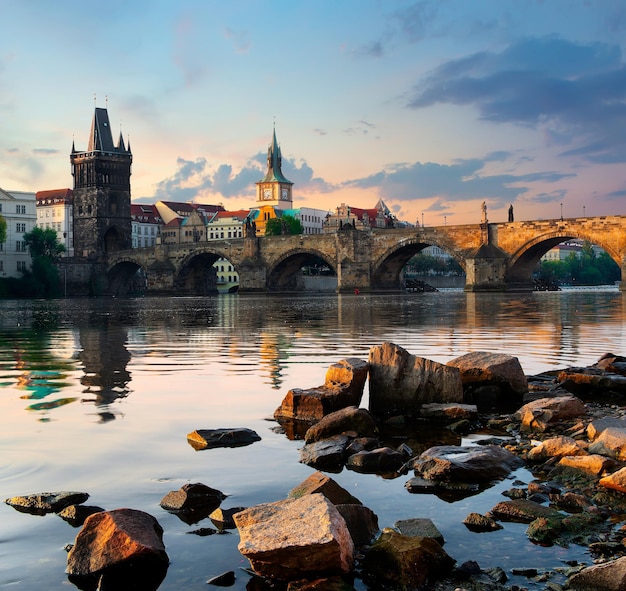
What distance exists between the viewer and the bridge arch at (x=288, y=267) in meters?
72.8

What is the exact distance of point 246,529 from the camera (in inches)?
165

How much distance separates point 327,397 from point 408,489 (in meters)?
2.77

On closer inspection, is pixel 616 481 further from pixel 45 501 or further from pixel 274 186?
pixel 274 186

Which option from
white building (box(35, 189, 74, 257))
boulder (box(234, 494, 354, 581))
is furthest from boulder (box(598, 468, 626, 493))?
white building (box(35, 189, 74, 257))

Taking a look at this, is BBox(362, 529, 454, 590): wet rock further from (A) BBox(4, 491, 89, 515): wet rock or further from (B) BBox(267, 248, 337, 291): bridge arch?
(B) BBox(267, 248, 337, 291): bridge arch

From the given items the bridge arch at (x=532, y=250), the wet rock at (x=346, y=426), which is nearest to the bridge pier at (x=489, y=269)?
the bridge arch at (x=532, y=250)

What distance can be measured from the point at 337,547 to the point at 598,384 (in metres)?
7.04

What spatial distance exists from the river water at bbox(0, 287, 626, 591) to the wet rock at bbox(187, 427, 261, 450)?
0.36ft

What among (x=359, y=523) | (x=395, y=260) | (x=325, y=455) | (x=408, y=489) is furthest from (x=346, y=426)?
(x=395, y=260)

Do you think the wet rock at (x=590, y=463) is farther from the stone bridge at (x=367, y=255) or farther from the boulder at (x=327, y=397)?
the stone bridge at (x=367, y=255)

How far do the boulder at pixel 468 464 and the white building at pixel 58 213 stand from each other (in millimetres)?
118059

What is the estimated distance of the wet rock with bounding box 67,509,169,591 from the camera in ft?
13.2

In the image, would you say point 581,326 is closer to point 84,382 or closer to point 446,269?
point 84,382

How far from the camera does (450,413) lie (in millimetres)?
8141
